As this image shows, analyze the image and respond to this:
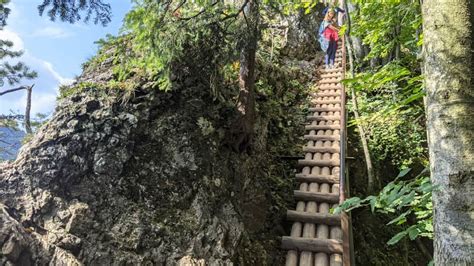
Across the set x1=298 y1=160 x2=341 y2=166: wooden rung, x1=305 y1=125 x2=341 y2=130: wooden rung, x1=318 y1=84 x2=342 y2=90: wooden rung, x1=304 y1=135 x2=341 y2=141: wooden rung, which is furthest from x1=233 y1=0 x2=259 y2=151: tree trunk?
x1=318 y1=84 x2=342 y2=90: wooden rung

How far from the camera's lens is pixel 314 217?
13.5 ft

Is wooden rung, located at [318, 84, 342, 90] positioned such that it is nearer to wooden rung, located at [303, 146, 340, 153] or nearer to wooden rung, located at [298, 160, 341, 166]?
wooden rung, located at [303, 146, 340, 153]

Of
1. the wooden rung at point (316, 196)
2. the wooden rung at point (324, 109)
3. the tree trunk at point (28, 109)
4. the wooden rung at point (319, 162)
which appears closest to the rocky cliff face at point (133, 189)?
the wooden rung at point (316, 196)

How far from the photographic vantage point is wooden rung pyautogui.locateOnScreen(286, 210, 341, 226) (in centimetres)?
404

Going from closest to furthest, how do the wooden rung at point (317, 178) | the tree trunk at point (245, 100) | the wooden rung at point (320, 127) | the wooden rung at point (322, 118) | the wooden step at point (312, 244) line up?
the wooden step at point (312, 244)
the tree trunk at point (245, 100)
the wooden rung at point (317, 178)
the wooden rung at point (320, 127)
the wooden rung at point (322, 118)

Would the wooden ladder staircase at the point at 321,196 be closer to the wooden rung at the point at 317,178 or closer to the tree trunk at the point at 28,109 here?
the wooden rung at the point at 317,178

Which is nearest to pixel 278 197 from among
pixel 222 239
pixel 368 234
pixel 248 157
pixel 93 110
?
pixel 248 157

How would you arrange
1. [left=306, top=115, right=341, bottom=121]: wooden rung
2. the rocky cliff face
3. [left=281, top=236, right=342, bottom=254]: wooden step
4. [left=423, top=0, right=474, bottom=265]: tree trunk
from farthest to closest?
1. [left=306, top=115, right=341, bottom=121]: wooden rung
2. [left=281, top=236, right=342, bottom=254]: wooden step
3. the rocky cliff face
4. [left=423, top=0, right=474, bottom=265]: tree trunk

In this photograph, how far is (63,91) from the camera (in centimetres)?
382

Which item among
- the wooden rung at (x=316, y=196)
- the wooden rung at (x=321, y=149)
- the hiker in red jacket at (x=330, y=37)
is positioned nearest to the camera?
the wooden rung at (x=316, y=196)

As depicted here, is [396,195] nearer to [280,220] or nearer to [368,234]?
[280,220]

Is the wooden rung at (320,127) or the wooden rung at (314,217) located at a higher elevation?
the wooden rung at (320,127)

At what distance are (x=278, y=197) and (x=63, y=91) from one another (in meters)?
3.08

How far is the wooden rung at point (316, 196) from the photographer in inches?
173
